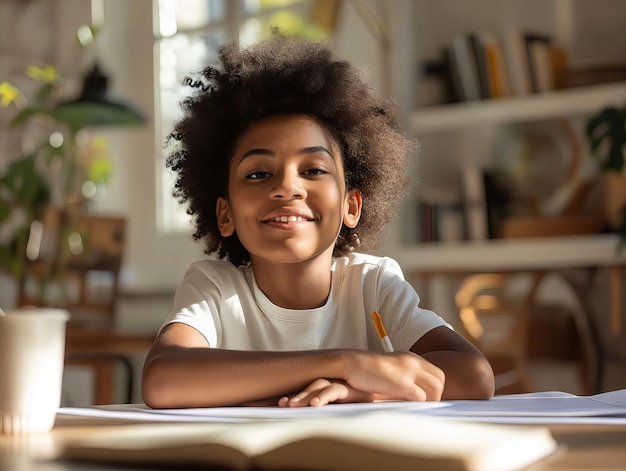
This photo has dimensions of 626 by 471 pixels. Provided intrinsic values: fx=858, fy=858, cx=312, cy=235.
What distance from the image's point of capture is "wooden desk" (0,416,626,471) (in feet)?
1.65

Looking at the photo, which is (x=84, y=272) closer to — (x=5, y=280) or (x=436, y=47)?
(x=5, y=280)

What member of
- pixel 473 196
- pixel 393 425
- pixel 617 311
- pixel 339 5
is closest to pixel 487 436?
pixel 393 425

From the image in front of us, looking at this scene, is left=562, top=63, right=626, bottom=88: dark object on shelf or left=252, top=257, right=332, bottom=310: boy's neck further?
left=562, top=63, right=626, bottom=88: dark object on shelf

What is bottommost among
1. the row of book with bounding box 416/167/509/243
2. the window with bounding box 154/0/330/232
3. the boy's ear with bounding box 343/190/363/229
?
the boy's ear with bounding box 343/190/363/229

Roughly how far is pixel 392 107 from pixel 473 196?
1.84 meters

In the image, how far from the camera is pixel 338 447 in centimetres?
47

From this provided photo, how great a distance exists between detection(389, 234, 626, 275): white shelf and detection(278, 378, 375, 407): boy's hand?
2004 mm

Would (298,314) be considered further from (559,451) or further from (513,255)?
(513,255)

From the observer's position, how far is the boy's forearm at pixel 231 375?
936 mm

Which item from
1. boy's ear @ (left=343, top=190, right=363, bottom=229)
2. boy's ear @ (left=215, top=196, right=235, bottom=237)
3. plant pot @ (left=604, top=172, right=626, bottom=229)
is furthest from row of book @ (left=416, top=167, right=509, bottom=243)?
boy's ear @ (left=215, top=196, right=235, bottom=237)

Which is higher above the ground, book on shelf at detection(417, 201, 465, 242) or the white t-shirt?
book on shelf at detection(417, 201, 465, 242)

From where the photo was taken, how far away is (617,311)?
2674 millimetres

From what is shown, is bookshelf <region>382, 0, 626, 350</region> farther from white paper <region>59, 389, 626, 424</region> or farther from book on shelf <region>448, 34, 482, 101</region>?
white paper <region>59, 389, 626, 424</region>

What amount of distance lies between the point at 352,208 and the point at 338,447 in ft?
2.93
